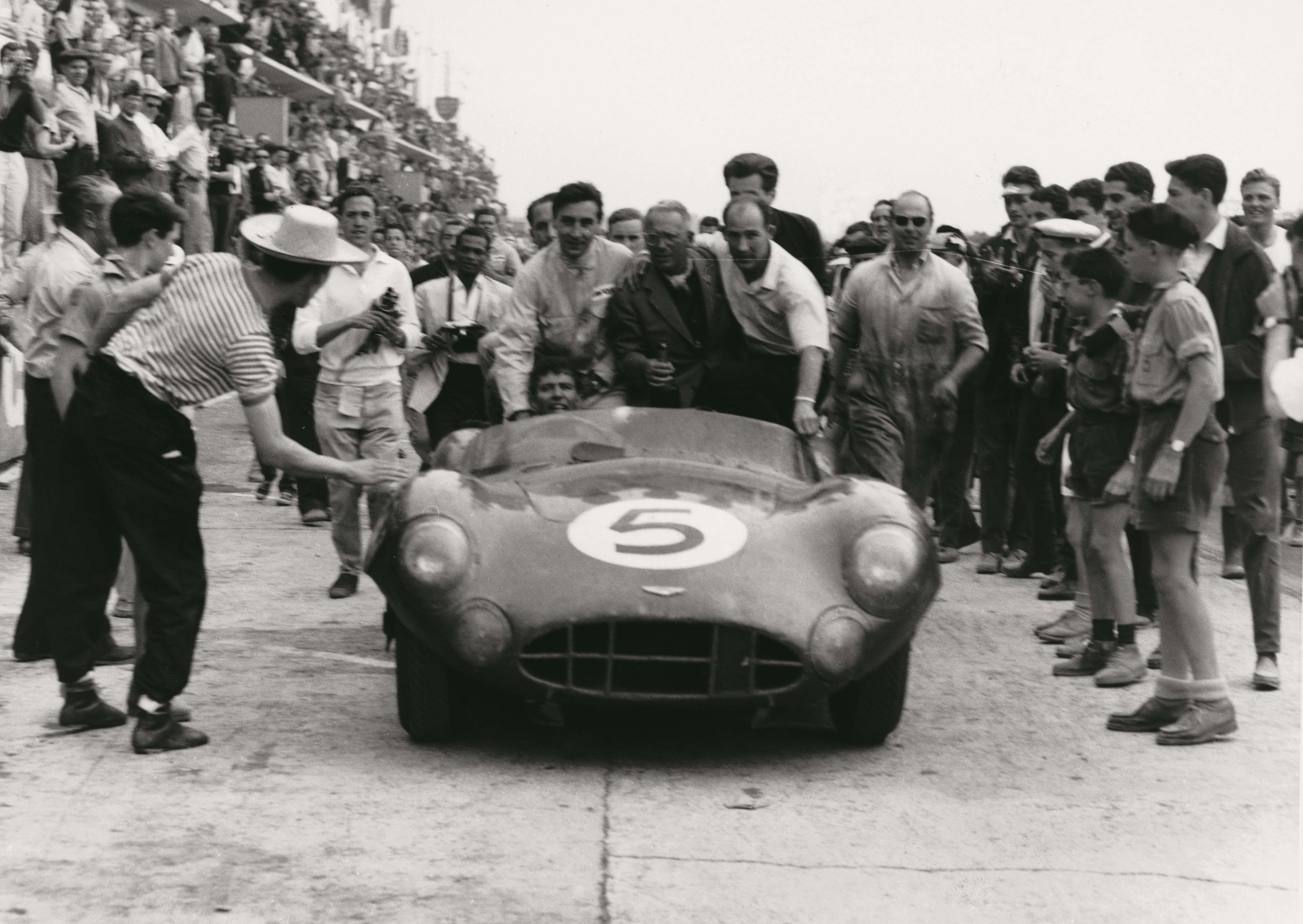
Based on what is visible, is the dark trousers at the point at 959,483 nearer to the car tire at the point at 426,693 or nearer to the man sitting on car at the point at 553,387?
the man sitting on car at the point at 553,387

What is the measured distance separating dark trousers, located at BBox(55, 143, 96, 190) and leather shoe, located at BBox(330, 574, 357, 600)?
282 inches

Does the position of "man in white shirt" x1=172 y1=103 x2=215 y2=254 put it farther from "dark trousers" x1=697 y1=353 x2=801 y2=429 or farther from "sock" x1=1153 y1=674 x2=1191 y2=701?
"sock" x1=1153 y1=674 x2=1191 y2=701

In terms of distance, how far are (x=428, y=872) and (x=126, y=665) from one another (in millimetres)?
2758

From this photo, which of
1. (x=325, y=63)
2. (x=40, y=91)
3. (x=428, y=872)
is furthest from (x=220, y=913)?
(x=325, y=63)

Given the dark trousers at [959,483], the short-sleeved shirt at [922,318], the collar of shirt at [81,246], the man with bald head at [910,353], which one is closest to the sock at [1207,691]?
the man with bald head at [910,353]

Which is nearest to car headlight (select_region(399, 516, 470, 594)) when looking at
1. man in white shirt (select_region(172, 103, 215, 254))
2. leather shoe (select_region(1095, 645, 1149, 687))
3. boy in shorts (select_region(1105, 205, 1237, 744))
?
boy in shorts (select_region(1105, 205, 1237, 744))

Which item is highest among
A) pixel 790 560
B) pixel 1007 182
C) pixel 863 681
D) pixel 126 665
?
pixel 1007 182

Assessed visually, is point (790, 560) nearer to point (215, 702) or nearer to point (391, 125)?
point (215, 702)

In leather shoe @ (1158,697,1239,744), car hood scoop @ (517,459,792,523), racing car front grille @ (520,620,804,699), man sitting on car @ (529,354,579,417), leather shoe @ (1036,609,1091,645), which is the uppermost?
man sitting on car @ (529,354,579,417)

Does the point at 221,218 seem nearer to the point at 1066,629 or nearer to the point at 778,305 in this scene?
the point at 778,305

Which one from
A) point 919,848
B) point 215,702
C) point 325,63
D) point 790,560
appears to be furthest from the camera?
point 325,63

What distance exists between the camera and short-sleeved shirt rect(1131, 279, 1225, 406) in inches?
218

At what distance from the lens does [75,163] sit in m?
14.0

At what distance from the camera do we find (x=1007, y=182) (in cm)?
962
